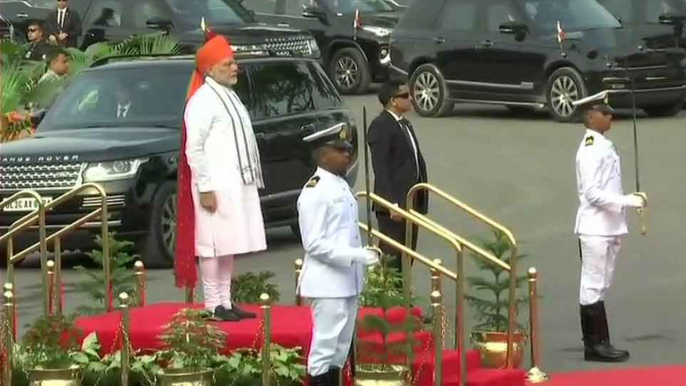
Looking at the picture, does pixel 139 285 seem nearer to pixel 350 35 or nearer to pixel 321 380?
pixel 321 380

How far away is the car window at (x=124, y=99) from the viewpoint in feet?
58.6

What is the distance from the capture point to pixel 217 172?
11078 millimetres

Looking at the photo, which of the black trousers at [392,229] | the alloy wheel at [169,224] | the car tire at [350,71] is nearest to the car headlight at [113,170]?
the alloy wheel at [169,224]

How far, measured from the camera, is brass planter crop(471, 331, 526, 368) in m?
11.9

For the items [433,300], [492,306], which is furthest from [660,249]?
[433,300]

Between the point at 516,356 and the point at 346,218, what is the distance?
7.69 ft

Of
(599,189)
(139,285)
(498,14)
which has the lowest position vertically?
(139,285)

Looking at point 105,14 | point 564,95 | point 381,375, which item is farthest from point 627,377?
point 105,14

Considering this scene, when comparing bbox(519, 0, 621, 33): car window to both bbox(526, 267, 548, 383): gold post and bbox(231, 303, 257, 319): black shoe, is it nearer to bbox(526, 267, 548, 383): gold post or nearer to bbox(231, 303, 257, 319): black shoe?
bbox(526, 267, 548, 383): gold post

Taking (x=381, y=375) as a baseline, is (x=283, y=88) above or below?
above

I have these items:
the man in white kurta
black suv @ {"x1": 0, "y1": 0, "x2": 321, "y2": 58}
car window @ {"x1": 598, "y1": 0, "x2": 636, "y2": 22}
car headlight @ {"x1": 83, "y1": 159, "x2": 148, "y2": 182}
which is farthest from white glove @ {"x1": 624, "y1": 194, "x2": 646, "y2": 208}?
car window @ {"x1": 598, "y1": 0, "x2": 636, "y2": 22}

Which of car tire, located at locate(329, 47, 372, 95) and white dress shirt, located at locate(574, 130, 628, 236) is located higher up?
car tire, located at locate(329, 47, 372, 95)

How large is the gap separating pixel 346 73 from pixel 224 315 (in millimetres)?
21418

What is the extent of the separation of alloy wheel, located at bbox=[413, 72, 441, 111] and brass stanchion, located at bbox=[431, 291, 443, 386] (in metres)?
18.4
